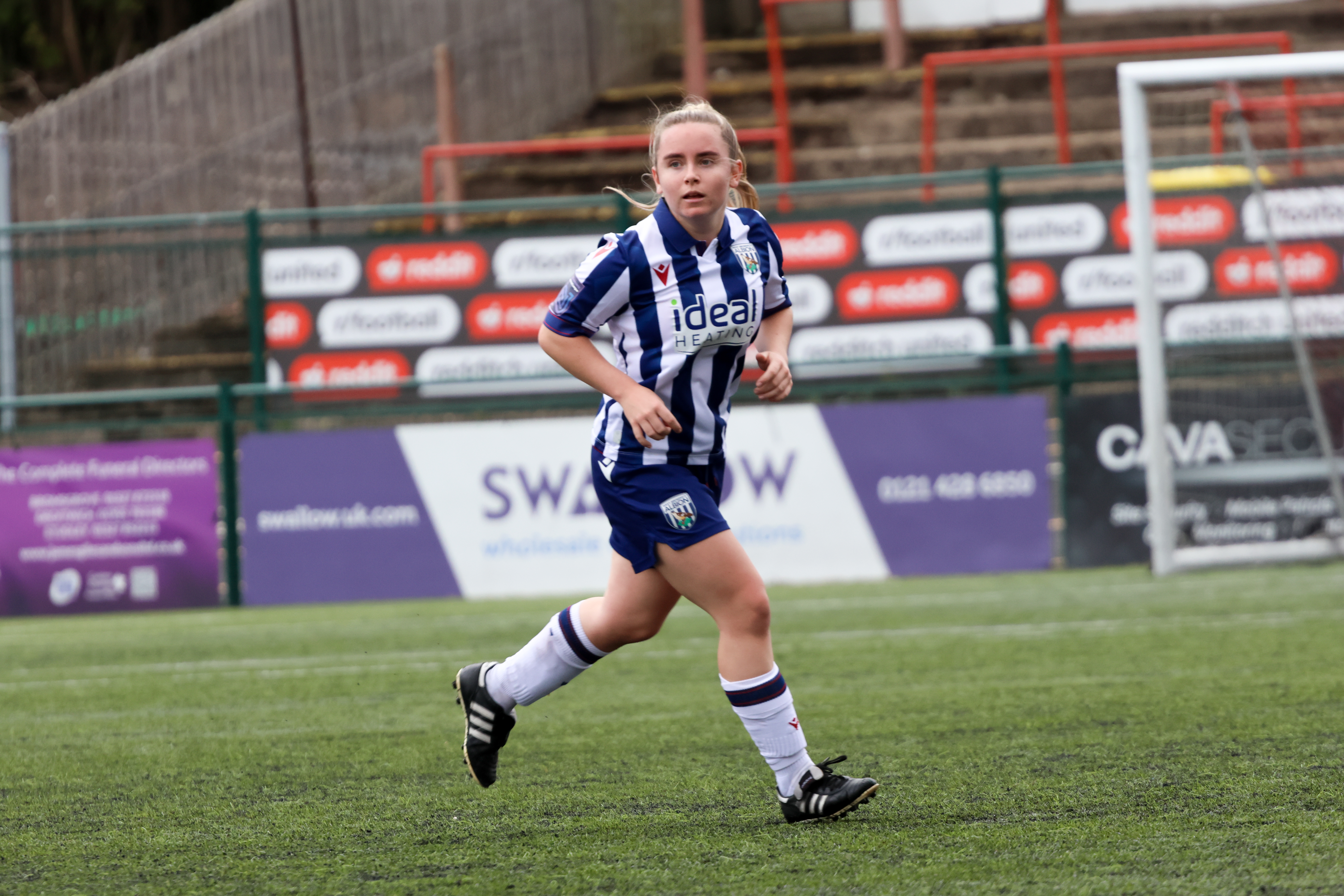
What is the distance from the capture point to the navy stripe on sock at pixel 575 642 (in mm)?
4094

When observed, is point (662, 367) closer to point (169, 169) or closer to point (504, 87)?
point (169, 169)

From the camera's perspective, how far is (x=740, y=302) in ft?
12.7

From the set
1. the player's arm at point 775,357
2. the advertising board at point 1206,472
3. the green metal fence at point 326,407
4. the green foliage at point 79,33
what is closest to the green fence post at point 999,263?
the green metal fence at point 326,407

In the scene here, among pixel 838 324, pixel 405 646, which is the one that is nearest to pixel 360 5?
pixel 838 324

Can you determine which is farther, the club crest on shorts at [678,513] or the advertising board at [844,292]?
the advertising board at [844,292]

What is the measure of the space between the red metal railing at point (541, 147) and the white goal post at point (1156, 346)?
4991 mm

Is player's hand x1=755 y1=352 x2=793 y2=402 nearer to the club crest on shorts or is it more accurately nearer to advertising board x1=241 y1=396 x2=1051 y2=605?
the club crest on shorts

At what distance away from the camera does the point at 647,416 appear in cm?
369

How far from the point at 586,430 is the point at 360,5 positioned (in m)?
7.62

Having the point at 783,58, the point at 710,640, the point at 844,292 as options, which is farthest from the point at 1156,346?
the point at 783,58

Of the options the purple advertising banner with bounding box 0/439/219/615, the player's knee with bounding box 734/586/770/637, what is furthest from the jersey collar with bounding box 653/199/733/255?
the purple advertising banner with bounding box 0/439/219/615

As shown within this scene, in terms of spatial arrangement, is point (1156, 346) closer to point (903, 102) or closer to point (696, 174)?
point (696, 174)

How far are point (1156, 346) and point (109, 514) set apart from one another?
6.64 metres

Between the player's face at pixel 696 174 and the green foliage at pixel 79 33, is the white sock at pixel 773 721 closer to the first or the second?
the player's face at pixel 696 174
